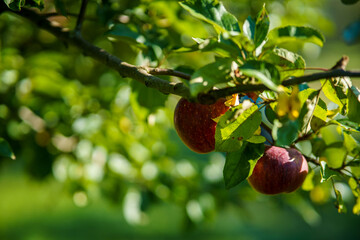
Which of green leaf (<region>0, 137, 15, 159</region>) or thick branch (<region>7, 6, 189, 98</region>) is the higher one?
thick branch (<region>7, 6, 189, 98</region>)

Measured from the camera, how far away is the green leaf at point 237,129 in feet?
2.29

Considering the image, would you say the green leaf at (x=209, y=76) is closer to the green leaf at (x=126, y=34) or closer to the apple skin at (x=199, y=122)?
the apple skin at (x=199, y=122)

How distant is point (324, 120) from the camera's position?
0.77 m

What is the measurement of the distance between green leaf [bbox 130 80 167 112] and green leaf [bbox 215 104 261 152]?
0.44 metres

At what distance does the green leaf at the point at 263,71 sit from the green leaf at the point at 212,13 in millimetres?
101

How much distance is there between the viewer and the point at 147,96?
1.10 metres

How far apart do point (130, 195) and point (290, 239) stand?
3.15 m

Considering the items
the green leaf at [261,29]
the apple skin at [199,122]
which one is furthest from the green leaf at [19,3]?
the green leaf at [261,29]

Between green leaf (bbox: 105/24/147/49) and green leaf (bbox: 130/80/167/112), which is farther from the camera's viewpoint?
green leaf (bbox: 130/80/167/112)

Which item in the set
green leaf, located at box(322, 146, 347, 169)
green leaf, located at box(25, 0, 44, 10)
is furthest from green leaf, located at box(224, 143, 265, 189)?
green leaf, located at box(25, 0, 44, 10)

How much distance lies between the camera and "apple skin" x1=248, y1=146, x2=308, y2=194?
2.71ft

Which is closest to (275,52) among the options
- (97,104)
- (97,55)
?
(97,55)

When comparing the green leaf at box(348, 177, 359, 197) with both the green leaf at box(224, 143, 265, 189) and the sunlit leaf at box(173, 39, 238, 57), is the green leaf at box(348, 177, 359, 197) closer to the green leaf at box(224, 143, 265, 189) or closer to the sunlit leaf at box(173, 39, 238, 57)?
the green leaf at box(224, 143, 265, 189)

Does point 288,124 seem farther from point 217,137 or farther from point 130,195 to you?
point 130,195
